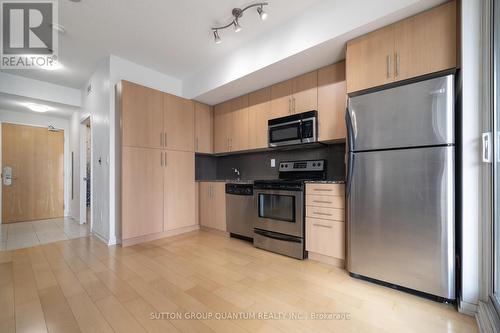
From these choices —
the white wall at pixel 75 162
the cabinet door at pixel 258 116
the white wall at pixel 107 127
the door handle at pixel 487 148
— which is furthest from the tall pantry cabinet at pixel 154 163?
the door handle at pixel 487 148

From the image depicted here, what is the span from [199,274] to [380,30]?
9.35ft

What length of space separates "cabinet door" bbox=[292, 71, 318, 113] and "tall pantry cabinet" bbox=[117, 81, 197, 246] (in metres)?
1.87

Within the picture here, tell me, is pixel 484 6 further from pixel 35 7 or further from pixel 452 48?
pixel 35 7

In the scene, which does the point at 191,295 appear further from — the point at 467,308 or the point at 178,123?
the point at 178,123

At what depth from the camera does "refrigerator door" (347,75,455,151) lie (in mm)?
1615

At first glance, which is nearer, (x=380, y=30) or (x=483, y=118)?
(x=483, y=118)

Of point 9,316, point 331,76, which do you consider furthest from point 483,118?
point 9,316

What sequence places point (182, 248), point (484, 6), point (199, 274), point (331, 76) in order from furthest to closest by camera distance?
point (182, 248) → point (331, 76) → point (199, 274) → point (484, 6)

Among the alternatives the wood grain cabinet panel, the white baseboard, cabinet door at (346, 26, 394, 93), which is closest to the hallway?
the wood grain cabinet panel

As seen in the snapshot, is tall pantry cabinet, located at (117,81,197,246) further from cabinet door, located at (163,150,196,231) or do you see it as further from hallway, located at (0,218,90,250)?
hallway, located at (0,218,90,250)

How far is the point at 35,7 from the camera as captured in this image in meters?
2.21

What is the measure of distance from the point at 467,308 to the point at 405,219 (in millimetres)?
660

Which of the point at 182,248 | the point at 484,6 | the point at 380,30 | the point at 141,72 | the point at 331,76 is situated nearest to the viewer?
the point at 484,6

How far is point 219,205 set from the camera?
350cm
